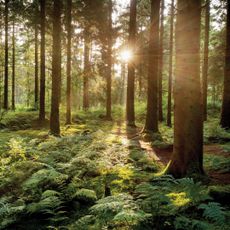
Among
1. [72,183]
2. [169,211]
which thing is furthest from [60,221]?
[169,211]

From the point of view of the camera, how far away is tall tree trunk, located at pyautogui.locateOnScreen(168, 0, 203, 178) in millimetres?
7094

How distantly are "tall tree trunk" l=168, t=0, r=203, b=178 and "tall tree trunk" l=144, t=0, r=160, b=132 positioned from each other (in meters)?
8.01

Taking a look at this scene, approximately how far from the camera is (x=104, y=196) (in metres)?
6.10

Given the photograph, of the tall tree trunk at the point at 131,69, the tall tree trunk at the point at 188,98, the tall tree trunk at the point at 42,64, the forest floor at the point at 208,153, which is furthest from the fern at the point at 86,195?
the tall tree trunk at the point at 42,64

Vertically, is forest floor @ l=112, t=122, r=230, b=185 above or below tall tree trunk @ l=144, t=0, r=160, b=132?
below

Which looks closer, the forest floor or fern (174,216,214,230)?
fern (174,216,214,230)

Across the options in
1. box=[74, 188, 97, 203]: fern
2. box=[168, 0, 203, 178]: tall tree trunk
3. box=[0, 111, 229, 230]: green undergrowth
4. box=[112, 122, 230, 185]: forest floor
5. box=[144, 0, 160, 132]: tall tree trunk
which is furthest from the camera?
box=[144, 0, 160, 132]: tall tree trunk

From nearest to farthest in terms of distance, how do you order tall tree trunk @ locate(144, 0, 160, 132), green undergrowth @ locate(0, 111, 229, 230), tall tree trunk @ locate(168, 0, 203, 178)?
green undergrowth @ locate(0, 111, 229, 230), tall tree trunk @ locate(168, 0, 203, 178), tall tree trunk @ locate(144, 0, 160, 132)

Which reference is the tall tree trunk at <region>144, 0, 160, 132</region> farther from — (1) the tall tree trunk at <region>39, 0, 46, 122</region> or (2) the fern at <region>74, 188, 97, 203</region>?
(2) the fern at <region>74, 188, 97, 203</region>

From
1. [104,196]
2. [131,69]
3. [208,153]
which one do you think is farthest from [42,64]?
[104,196]

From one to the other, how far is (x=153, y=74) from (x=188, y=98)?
8428mm

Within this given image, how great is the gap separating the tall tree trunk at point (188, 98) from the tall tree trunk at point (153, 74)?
26.3ft

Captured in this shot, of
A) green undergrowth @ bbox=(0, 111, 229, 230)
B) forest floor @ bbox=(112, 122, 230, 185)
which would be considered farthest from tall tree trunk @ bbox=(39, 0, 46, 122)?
green undergrowth @ bbox=(0, 111, 229, 230)

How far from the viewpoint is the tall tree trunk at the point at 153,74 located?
1534 centimetres
